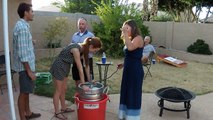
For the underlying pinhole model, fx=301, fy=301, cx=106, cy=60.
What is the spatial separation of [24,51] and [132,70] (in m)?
1.65

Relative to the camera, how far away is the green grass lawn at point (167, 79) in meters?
7.11

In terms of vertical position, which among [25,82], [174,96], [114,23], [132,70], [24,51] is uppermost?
[114,23]

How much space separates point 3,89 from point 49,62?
4.44 m

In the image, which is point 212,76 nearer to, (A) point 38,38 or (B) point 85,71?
(B) point 85,71

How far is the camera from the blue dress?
4652 mm

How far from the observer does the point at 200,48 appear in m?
12.6

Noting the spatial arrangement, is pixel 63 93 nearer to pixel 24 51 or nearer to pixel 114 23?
pixel 24 51

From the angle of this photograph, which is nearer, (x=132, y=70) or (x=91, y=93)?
(x=91, y=93)

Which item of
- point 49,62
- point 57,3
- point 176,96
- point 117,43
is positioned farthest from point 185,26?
point 57,3

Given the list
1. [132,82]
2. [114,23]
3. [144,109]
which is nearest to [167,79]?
[144,109]

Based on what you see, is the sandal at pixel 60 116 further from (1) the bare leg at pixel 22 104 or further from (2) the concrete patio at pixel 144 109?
(1) the bare leg at pixel 22 104

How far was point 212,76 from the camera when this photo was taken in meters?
9.51

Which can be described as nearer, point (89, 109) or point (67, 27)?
point (89, 109)

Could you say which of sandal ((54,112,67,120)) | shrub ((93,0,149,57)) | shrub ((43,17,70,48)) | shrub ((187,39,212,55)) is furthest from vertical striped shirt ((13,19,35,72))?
shrub ((187,39,212,55))
